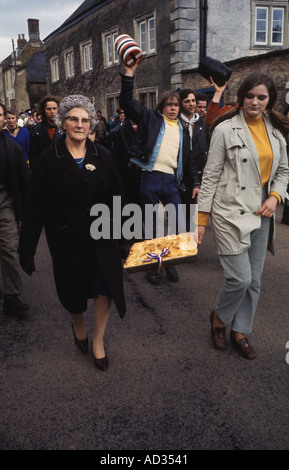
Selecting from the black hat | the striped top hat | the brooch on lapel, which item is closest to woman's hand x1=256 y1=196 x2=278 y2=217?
the brooch on lapel

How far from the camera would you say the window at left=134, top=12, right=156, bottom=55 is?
18000 mm

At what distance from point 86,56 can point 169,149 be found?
72.0 ft

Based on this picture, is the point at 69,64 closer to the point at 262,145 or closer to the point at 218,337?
the point at 262,145

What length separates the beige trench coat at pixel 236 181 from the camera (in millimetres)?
3062

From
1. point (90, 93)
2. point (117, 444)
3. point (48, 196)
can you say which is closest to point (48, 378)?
point (117, 444)

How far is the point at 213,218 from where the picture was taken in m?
3.28

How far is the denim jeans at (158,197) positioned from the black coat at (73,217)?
6.35ft

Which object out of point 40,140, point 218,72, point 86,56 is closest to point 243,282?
point 218,72

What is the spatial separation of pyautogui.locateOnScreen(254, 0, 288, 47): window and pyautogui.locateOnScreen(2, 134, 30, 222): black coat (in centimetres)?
1569

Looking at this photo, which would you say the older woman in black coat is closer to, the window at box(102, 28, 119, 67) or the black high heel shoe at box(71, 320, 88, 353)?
the black high heel shoe at box(71, 320, 88, 353)

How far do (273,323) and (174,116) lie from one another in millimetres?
2610

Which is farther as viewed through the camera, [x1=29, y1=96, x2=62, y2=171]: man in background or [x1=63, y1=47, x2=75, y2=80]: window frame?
[x1=63, y1=47, x2=75, y2=80]: window frame

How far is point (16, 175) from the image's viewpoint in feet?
14.0

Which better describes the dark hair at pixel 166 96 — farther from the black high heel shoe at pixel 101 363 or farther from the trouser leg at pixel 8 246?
the black high heel shoe at pixel 101 363
